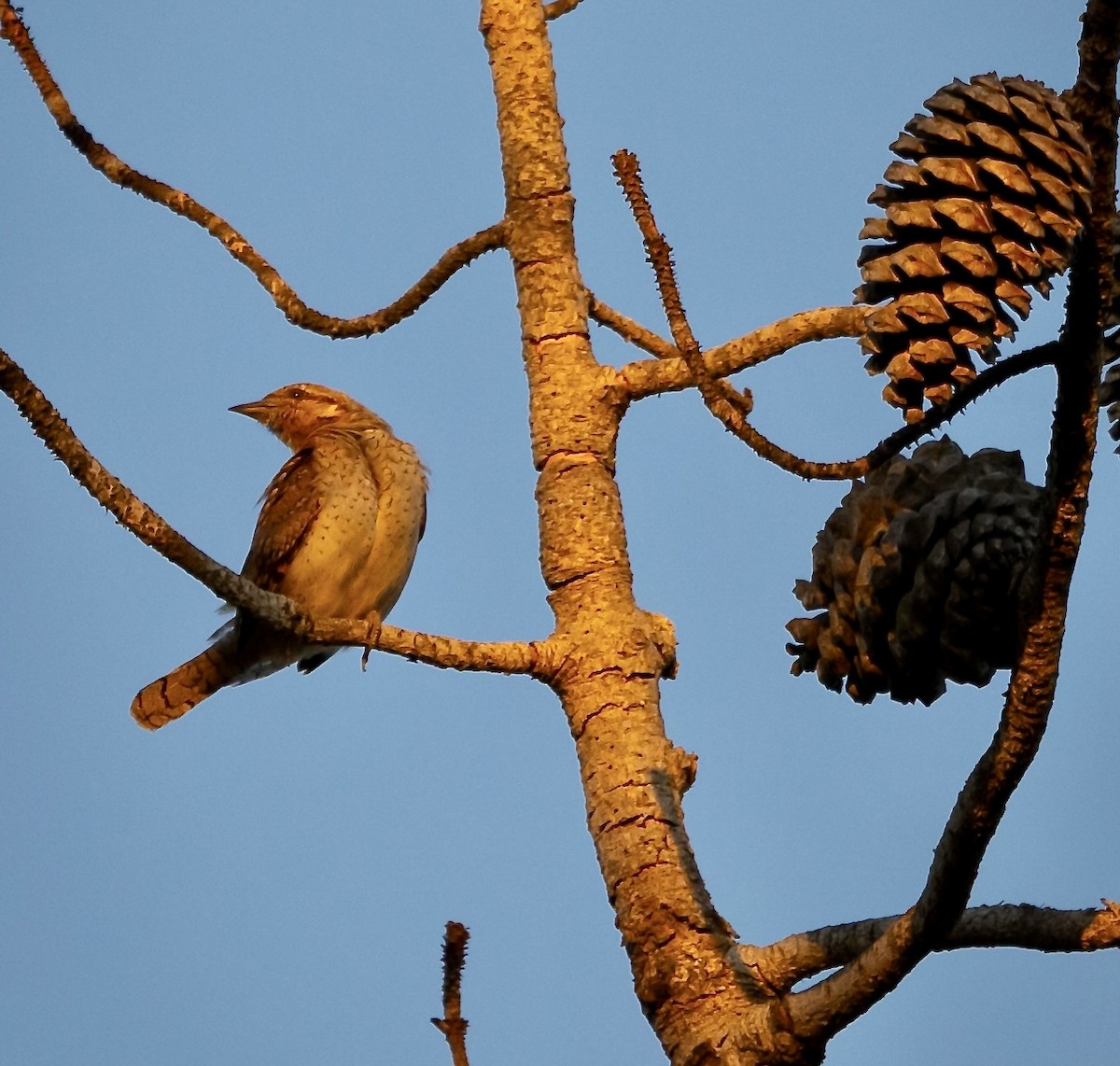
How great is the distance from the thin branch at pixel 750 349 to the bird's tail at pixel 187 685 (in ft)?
8.08

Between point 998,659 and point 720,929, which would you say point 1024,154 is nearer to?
point 998,659

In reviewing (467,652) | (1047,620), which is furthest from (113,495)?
(1047,620)

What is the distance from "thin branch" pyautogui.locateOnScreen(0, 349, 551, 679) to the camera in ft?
7.61

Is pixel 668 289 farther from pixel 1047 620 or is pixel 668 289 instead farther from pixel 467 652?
pixel 467 652

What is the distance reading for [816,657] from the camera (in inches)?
92.7

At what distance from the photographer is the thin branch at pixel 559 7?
3.84 meters

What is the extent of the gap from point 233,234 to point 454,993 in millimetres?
2076

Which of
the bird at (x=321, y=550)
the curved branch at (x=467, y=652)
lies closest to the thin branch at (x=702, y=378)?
the curved branch at (x=467, y=652)

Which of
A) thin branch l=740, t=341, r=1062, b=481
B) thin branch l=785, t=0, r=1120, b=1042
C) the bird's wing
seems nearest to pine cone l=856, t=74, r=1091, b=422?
thin branch l=740, t=341, r=1062, b=481

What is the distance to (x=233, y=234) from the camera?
3.65m

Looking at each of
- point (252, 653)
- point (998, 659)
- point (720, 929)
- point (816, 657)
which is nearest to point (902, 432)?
point (998, 659)

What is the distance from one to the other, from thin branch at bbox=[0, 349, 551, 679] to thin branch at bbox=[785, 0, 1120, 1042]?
0.85 metres

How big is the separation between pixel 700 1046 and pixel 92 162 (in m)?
2.58

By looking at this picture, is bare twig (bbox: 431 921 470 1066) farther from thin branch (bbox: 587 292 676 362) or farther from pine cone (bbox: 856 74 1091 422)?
thin branch (bbox: 587 292 676 362)
